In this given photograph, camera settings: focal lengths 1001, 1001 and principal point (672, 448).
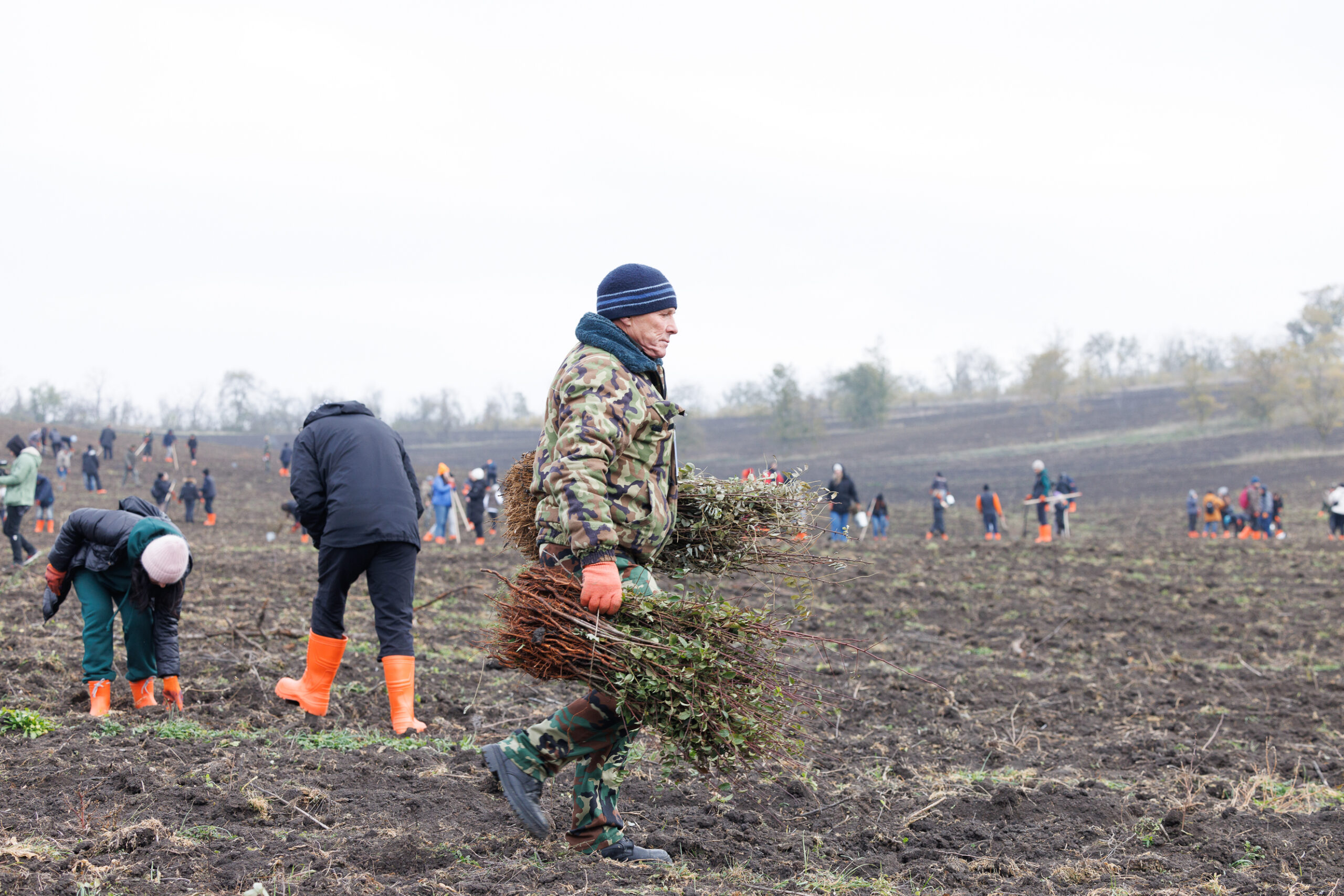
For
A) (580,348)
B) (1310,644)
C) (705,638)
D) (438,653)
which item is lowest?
(1310,644)

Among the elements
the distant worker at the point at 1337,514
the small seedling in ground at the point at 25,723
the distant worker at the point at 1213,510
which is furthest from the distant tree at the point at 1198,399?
the small seedling in ground at the point at 25,723

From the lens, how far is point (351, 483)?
187 inches

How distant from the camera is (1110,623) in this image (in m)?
10.2

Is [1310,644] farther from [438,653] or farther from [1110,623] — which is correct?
[438,653]

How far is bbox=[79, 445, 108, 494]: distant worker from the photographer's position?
29328 mm

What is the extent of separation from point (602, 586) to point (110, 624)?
3.56 meters

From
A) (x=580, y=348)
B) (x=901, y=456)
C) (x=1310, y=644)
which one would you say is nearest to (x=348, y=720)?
(x=580, y=348)

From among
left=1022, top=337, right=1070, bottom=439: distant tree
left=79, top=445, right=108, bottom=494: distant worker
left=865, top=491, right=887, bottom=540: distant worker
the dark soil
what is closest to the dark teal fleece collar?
the dark soil

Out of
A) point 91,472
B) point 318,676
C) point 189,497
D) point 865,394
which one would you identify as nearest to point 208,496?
point 189,497

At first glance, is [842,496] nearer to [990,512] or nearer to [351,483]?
[990,512]

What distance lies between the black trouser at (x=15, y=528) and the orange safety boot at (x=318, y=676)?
9.50 meters

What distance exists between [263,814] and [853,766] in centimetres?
274

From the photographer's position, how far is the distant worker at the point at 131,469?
109ft

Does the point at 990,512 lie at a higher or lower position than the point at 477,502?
lower
